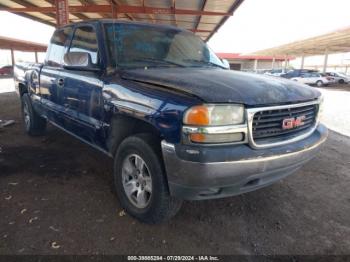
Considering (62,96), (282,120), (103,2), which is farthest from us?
(103,2)

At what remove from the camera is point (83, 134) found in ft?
11.7

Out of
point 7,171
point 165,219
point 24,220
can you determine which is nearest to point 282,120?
point 165,219

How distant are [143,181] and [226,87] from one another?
1139 mm

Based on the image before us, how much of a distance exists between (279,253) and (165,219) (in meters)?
1.00

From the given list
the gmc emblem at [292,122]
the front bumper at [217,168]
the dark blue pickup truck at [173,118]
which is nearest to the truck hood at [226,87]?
the dark blue pickup truck at [173,118]

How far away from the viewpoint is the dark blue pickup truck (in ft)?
7.06

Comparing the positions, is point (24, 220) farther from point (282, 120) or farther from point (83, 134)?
point (282, 120)

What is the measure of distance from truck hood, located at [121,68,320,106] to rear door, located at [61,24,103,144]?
0.50 m

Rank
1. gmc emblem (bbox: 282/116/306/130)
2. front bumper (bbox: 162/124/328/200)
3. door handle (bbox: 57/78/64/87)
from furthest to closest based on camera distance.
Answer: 1. door handle (bbox: 57/78/64/87)
2. gmc emblem (bbox: 282/116/306/130)
3. front bumper (bbox: 162/124/328/200)

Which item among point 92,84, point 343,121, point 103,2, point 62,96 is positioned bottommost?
point 343,121

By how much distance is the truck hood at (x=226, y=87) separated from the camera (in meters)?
2.22

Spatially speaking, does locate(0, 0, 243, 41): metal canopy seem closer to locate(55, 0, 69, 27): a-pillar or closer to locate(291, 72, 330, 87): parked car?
locate(55, 0, 69, 27): a-pillar

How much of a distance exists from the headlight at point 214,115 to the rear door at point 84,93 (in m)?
1.26

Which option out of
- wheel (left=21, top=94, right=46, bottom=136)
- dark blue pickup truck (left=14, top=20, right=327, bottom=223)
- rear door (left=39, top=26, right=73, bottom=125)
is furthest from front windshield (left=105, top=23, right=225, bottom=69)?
wheel (left=21, top=94, right=46, bottom=136)
